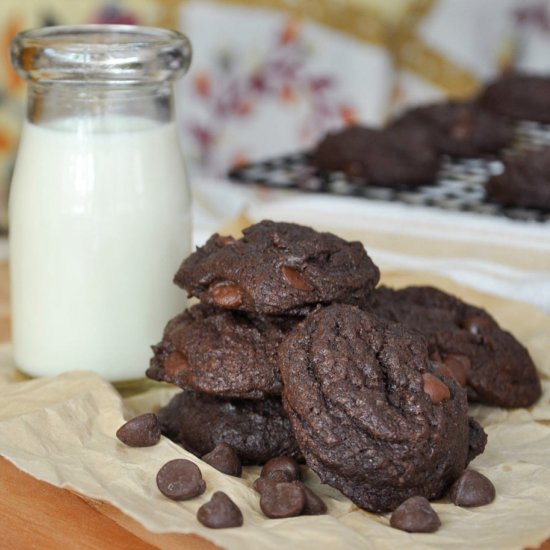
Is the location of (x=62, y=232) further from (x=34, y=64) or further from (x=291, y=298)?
(x=291, y=298)

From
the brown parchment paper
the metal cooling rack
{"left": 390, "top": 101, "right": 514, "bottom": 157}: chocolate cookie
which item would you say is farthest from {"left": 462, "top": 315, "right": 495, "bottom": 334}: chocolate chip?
{"left": 390, "top": 101, "right": 514, "bottom": 157}: chocolate cookie

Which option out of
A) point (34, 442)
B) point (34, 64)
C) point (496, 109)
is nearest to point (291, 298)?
point (34, 442)

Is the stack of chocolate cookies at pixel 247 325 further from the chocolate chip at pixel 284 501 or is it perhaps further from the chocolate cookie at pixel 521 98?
Answer: the chocolate cookie at pixel 521 98

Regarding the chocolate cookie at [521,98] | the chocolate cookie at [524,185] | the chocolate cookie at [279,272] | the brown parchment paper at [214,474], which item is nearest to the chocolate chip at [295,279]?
the chocolate cookie at [279,272]

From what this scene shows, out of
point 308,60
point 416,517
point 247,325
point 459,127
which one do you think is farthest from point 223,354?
point 308,60

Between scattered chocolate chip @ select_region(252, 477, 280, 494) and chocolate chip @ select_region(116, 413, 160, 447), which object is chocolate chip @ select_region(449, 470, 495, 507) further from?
chocolate chip @ select_region(116, 413, 160, 447)
